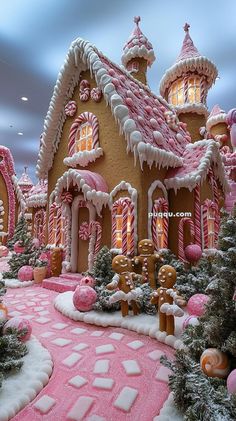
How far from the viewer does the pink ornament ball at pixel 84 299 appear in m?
5.47

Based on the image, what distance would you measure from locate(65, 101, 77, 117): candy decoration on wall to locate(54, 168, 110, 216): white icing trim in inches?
109

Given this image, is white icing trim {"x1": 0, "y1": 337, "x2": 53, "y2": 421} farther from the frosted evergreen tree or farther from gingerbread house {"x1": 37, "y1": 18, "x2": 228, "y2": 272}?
gingerbread house {"x1": 37, "y1": 18, "x2": 228, "y2": 272}

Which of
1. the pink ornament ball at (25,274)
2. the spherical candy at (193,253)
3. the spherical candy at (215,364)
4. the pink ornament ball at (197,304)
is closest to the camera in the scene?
the spherical candy at (215,364)

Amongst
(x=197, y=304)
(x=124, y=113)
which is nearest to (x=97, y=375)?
(x=197, y=304)

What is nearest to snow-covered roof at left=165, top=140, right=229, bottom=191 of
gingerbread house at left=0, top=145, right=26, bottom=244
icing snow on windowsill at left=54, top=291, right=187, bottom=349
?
icing snow on windowsill at left=54, top=291, right=187, bottom=349

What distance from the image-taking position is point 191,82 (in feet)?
40.1

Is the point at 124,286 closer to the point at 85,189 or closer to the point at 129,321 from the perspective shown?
the point at 129,321

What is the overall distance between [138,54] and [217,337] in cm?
1277

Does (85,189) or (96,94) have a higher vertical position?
(96,94)

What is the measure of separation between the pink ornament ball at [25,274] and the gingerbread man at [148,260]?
160 inches

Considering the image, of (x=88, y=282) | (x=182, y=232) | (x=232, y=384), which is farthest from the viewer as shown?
(x=182, y=232)

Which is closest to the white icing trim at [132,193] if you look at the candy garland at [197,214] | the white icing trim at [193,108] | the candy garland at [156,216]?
the candy garland at [156,216]

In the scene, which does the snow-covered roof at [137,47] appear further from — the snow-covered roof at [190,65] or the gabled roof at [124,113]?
the gabled roof at [124,113]

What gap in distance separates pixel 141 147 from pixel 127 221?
2.03 meters
